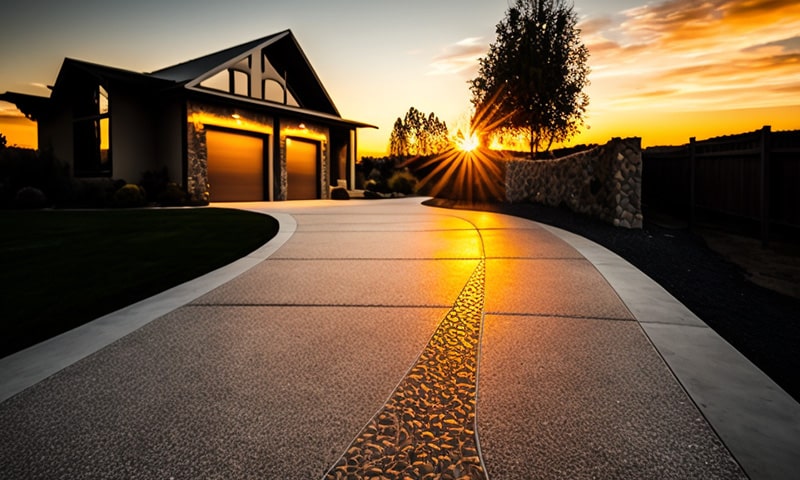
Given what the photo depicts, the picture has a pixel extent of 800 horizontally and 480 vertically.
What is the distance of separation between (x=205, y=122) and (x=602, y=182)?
16708mm

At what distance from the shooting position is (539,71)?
22.9m

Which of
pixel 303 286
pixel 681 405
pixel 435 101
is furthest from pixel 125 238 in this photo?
pixel 435 101

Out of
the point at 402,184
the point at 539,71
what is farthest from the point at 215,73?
the point at 539,71

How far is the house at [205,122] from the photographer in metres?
17.5

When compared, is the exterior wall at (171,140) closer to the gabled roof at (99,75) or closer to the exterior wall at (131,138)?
the exterior wall at (131,138)

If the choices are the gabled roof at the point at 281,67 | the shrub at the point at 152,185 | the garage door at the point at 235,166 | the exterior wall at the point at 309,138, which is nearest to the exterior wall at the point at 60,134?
the shrub at the point at 152,185

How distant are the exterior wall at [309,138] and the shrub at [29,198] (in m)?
9.78

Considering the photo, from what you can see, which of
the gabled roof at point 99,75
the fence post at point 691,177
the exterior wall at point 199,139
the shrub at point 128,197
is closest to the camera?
the fence post at point 691,177

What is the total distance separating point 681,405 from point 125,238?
9003mm

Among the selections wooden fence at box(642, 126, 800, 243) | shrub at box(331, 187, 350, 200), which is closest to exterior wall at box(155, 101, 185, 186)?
shrub at box(331, 187, 350, 200)

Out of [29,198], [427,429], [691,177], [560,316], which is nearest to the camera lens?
[427,429]

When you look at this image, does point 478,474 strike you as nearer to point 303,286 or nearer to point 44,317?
point 303,286

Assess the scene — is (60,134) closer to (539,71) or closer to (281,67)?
(281,67)

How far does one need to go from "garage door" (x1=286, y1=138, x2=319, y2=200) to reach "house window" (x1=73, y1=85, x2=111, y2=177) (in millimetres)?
8416
